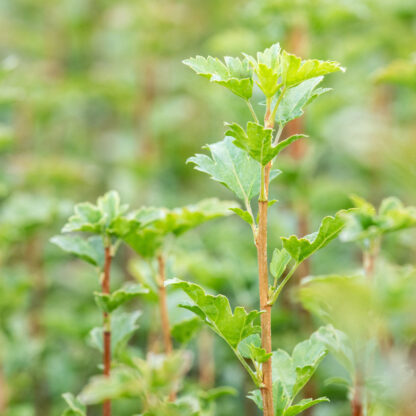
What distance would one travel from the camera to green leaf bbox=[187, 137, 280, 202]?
2.35 ft

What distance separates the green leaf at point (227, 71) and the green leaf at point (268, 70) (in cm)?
1

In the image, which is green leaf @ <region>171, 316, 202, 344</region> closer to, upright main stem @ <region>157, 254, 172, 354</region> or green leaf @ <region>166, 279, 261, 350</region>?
upright main stem @ <region>157, 254, 172, 354</region>

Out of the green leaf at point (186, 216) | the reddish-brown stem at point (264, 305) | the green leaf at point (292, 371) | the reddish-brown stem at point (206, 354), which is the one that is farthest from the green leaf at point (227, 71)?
the reddish-brown stem at point (206, 354)

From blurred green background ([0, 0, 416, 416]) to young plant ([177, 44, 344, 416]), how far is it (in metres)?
0.10

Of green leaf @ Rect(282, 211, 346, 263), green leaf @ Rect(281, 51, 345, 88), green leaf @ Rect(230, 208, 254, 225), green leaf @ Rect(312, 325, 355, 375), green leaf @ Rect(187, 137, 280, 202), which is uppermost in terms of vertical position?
green leaf @ Rect(281, 51, 345, 88)

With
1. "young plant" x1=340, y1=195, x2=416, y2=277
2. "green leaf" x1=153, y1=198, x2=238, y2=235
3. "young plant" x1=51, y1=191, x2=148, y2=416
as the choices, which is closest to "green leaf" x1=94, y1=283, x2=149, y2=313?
"young plant" x1=51, y1=191, x2=148, y2=416

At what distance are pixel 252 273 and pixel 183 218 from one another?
1.45ft

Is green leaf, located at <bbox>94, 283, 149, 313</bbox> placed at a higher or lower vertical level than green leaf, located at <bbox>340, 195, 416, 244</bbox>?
lower

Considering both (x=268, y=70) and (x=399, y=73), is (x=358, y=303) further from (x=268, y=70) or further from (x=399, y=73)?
(x=399, y=73)

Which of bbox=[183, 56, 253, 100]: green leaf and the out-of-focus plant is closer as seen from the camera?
bbox=[183, 56, 253, 100]: green leaf

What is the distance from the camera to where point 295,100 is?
0.70 metres

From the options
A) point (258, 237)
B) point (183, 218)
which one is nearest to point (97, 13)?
point (183, 218)

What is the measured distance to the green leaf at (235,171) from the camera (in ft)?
2.35

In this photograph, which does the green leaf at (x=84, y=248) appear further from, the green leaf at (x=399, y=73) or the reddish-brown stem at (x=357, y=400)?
the green leaf at (x=399, y=73)
